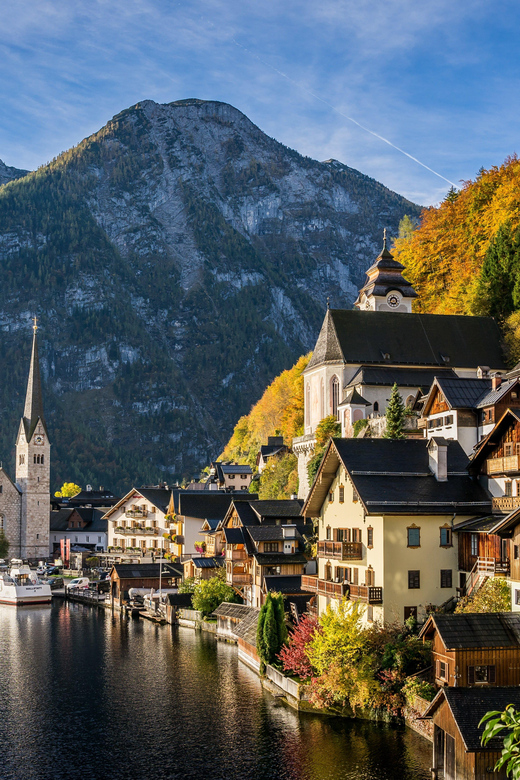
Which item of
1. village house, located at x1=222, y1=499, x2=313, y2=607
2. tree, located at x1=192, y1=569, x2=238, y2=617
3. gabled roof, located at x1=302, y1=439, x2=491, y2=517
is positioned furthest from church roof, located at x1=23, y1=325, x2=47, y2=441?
gabled roof, located at x1=302, y1=439, x2=491, y2=517

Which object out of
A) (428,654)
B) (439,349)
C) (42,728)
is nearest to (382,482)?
(428,654)

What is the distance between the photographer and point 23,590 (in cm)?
10106

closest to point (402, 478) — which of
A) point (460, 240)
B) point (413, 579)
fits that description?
point (413, 579)

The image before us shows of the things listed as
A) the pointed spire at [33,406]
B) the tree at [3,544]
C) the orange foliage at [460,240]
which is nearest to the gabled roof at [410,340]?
the orange foliage at [460,240]

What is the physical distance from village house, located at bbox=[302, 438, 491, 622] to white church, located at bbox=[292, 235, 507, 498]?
104 ft

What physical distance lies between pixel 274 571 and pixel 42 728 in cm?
2756

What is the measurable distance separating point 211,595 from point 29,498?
76.5 metres

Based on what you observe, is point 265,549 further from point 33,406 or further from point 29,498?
point 33,406

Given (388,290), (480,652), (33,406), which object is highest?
(388,290)

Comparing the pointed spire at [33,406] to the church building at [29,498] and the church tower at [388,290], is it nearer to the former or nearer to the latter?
the church building at [29,498]

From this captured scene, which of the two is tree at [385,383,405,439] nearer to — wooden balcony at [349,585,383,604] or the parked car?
wooden balcony at [349,585,383,604]

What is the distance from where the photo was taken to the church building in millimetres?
141250

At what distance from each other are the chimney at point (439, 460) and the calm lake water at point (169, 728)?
14.1 meters

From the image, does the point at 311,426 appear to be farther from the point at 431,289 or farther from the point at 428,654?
the point at 428,654
